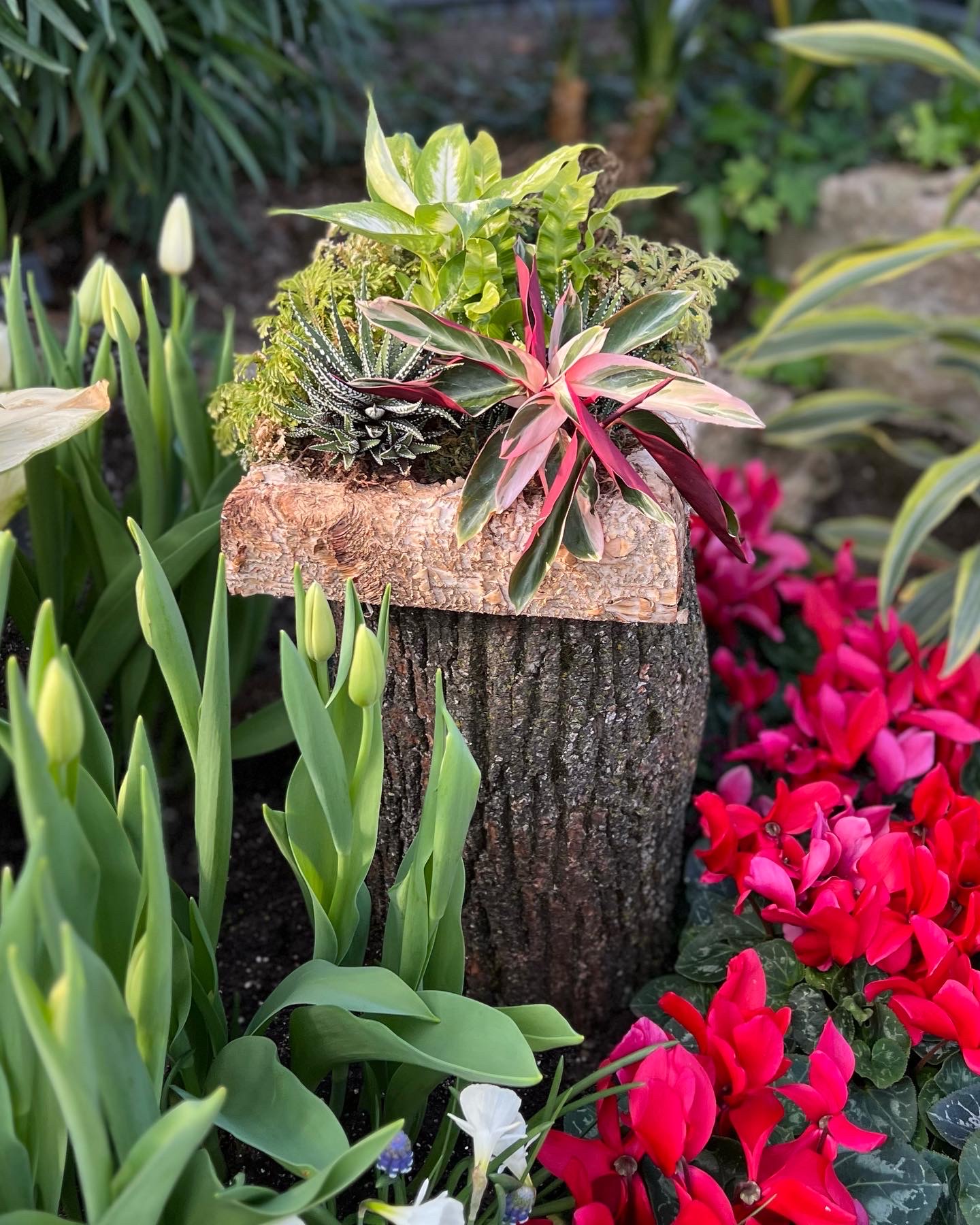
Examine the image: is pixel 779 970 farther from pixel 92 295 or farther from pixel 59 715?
pixel 92 295

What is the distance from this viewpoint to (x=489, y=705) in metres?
0.97

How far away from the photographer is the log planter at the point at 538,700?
870 millimetres

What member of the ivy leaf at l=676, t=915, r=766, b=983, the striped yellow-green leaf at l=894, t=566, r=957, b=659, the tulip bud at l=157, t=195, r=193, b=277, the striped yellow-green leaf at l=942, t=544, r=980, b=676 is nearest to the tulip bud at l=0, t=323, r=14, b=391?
the tulip bud at l=157, t=195, r=193, b=277

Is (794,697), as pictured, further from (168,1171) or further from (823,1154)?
(168,1171)

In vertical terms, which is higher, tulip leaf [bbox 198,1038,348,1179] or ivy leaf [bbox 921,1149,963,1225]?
tulip leaf [bbox 198,1038,348,1179]

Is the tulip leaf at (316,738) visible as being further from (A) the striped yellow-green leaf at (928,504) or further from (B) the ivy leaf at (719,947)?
(A) the striped yellow-green leaf at (928,504)

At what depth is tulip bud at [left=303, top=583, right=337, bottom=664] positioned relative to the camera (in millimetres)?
720

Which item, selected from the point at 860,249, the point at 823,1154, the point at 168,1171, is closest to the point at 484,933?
the point at 823,1154

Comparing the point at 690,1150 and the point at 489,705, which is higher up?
the point at 489,705

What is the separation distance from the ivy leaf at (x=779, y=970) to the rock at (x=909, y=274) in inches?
76.6

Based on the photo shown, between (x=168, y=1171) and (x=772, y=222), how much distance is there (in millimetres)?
2659

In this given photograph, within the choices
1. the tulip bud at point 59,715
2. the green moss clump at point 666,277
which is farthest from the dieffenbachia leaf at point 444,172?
the tulip bud at point 59,715

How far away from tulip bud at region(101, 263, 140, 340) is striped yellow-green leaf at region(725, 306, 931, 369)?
1186mm

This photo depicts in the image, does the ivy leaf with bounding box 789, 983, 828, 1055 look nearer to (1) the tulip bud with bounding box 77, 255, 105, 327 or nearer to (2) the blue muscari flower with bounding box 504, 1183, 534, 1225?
(2) the blue muscari flower with bounding box 504, 1183, 534, 1225
